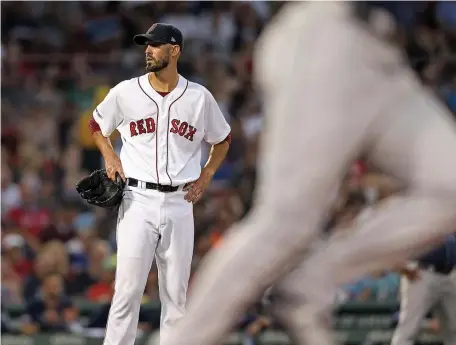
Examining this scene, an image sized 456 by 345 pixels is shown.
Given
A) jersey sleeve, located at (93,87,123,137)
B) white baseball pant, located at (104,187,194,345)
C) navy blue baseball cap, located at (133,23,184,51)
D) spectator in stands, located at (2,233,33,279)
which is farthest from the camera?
spectator in stands, located at (2,233,33,279)

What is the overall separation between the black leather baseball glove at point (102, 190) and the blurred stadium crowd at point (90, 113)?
4.51m

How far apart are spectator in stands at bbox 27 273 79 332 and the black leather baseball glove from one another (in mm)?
4169

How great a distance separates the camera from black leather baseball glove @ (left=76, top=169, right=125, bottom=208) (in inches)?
224

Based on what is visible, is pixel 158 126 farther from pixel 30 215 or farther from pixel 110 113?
pixel 30 215

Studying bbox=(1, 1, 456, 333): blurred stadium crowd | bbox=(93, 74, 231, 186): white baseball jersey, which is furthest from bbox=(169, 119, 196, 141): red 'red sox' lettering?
bbox=(1, 1, 456, 333): blurred stadium crowd

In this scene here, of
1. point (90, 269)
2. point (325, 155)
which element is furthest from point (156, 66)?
point (90, 269)

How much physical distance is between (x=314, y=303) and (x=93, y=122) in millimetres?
2834

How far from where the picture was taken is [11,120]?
12.6 m

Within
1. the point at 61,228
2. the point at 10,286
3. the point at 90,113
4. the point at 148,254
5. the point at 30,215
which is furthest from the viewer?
the point at 90,113

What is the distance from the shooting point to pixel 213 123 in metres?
6.05

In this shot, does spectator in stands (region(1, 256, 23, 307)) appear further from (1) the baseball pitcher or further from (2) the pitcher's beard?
(2) the pitcher's beard

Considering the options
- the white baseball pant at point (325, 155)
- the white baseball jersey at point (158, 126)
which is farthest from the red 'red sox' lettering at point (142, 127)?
the white baseball pant at point (325, 155)

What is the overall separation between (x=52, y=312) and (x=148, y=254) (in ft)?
14.5

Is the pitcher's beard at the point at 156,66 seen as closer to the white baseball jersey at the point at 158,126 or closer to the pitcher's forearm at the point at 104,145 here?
the white baseball jersey at the point at 158,126
